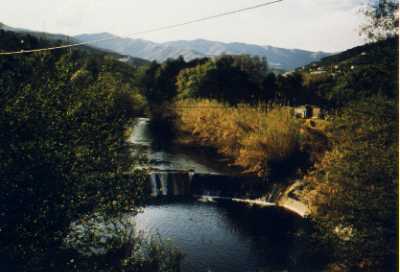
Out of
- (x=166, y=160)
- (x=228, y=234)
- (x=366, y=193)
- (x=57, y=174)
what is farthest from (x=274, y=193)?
(x=57, y=174)

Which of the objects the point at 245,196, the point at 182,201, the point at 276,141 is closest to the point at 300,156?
the point at 276,141

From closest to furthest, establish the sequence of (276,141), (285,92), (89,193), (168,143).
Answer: (89,193) < (276,141) < (168,143) < (285,92)

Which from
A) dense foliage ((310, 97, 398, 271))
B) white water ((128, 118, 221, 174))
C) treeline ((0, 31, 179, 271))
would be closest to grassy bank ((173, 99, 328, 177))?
white water ((128, 118, 221, 174))

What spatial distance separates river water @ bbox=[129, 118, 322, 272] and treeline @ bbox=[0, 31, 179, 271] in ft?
10.6

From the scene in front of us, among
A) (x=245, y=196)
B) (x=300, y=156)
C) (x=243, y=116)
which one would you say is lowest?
(x=245, y=196)

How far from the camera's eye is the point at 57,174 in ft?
51.4

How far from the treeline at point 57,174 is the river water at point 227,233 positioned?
3.23 metres

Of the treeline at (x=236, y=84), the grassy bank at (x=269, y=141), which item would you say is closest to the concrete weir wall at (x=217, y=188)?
the grassy bank at (x=269, y=141)

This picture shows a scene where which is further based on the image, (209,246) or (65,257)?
(209,246)

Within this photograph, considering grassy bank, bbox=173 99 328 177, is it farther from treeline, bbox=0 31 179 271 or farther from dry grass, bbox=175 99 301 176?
treeline, bbox=0 31 179 271

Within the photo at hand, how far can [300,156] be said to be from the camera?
118 feet

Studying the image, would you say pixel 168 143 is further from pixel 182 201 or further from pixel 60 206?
pixel 60 206

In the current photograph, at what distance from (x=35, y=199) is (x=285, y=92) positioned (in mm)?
50594

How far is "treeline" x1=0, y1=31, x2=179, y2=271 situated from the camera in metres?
15.3
